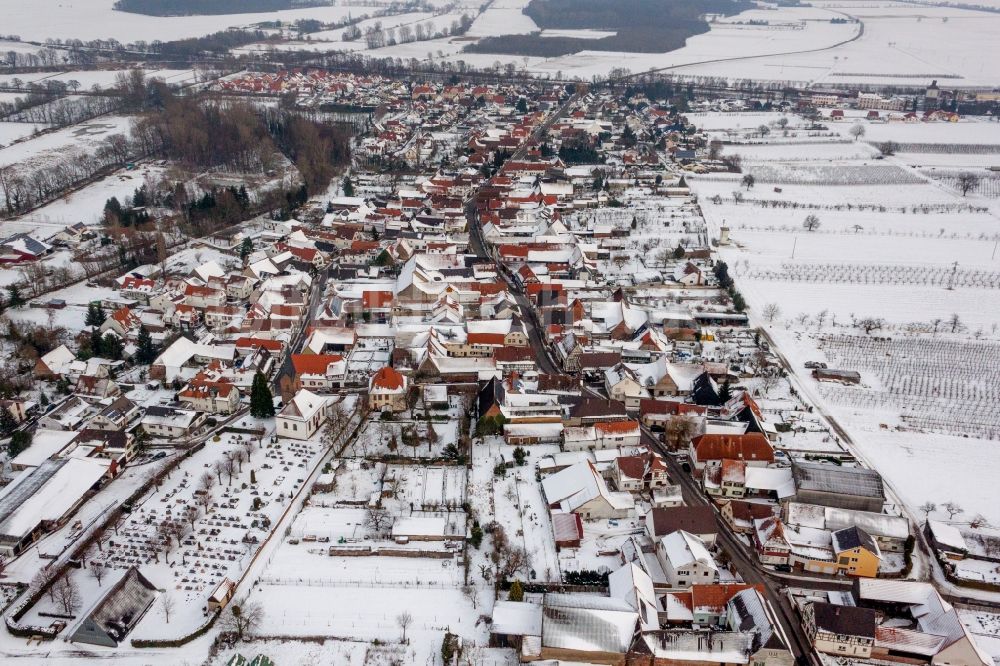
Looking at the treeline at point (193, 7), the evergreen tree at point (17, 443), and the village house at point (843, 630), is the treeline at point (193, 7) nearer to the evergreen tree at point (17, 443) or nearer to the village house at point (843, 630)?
the evergreen tree at point (17, 443)

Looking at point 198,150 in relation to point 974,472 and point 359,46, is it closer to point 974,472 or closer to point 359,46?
point 974,472

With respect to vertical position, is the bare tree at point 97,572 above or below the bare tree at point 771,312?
below

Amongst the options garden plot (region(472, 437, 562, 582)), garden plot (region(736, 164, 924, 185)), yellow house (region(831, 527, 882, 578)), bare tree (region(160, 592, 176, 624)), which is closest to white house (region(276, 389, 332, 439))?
garden plot (region(472, 437, 562, 582))

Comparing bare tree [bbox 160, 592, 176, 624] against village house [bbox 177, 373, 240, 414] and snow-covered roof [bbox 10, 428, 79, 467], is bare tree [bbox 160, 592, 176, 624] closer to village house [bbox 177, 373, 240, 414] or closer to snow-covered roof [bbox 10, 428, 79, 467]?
snow-covered roof [bbox 10, 428, 79, 467]

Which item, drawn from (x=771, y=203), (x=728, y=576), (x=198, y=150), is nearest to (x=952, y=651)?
(x=728, y=576)

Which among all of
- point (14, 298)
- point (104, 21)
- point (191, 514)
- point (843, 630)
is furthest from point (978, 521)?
point (104, 21)

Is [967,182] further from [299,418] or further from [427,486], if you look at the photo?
[299,418]

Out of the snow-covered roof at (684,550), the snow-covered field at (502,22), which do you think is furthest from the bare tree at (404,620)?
the snow-covered field at (502,22)
